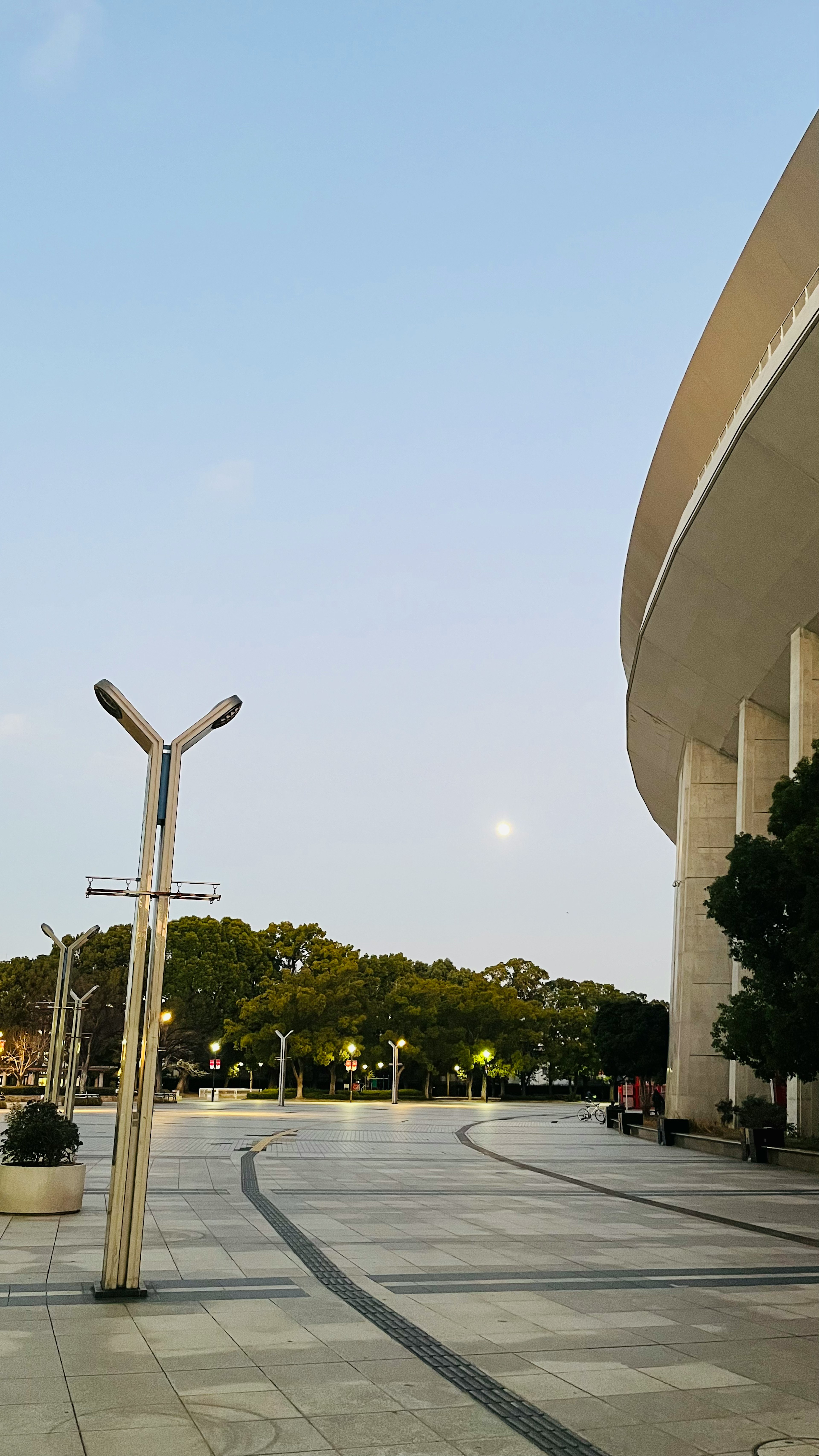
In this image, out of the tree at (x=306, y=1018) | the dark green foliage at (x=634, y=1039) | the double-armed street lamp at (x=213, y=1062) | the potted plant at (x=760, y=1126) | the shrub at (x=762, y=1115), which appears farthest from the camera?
the tree at (x=306, y=1018)

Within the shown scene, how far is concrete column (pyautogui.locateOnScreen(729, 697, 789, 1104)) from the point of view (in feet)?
115

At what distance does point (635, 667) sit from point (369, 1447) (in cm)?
3506

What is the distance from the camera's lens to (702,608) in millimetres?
32188

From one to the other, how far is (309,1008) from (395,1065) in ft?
24.0

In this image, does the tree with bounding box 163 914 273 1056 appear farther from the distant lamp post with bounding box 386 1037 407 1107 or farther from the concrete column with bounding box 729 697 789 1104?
the concrete column with bounding box 729 697 789 1104

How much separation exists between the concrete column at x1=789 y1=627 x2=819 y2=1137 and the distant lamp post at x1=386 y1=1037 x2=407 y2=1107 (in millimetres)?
31591

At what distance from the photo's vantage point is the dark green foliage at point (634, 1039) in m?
47.0

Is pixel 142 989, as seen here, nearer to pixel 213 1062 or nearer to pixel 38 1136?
pixel 38 1136

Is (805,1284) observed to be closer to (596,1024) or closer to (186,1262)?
(186,1262)

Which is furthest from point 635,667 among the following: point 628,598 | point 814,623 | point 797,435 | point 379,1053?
point 379,1053

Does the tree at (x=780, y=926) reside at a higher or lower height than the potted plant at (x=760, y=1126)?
higher

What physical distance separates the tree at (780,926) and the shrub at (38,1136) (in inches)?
481

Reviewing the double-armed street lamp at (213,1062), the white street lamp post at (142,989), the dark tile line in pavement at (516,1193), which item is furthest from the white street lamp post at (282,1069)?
the white street lamp post at (142,989)

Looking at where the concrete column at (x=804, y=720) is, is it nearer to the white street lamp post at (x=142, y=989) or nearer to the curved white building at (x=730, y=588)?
the curved white building at (x=730, y=588)
